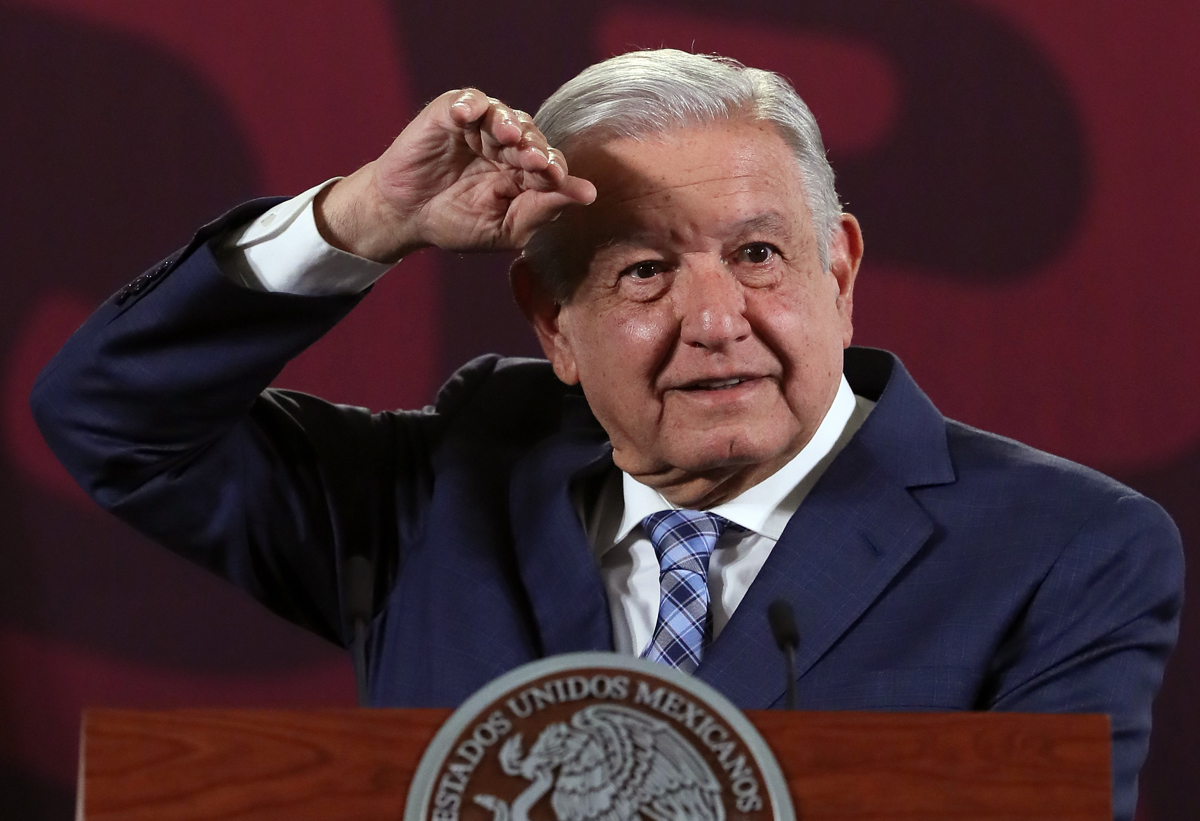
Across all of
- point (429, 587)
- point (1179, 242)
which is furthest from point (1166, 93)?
point (429, 587)

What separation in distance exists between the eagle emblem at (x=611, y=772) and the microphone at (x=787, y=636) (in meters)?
0.19

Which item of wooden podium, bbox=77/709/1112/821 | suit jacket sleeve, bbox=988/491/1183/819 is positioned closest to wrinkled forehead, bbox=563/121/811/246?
suit jacket sleeve, bbox=988/491/1183/819

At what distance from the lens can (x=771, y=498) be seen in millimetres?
1563

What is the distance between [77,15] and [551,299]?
1225mm

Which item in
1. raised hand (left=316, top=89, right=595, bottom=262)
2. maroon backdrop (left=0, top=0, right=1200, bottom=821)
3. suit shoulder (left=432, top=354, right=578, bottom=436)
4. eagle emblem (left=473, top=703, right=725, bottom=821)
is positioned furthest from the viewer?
maroon backdrop (left=0, top=0, right=1200, bottom=821)

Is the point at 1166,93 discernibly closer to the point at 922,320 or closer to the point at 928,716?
the point at 922,320

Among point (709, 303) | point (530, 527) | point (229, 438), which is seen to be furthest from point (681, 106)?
point (229, 438)

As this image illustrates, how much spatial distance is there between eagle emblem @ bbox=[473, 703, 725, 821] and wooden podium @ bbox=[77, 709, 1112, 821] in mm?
49

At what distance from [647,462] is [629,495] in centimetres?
8

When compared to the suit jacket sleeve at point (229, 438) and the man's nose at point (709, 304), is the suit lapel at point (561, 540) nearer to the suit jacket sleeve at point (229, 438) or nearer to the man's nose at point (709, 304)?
the suit jacket sleeve at point (229, 438)

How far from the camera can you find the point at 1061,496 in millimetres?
1445

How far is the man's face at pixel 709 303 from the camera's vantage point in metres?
1.48

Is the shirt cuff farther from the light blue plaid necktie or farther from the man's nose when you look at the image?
the light blue plaid necktie

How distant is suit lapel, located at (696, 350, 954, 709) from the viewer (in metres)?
1.34
